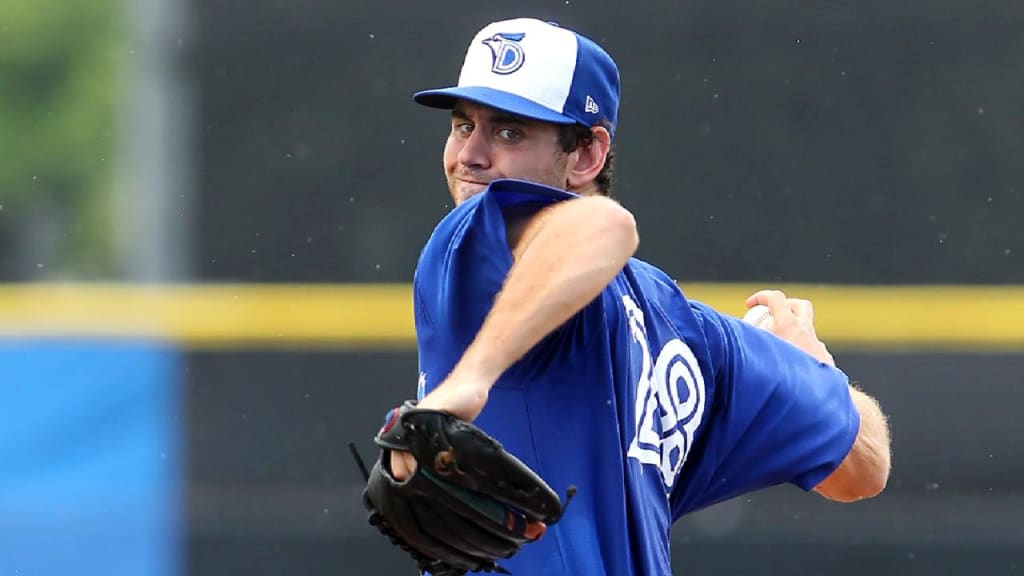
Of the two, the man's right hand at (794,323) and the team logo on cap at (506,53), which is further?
the man's right hand at (794,323)

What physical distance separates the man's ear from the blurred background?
8.19 feet

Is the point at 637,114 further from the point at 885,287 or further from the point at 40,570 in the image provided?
the point at 40,570

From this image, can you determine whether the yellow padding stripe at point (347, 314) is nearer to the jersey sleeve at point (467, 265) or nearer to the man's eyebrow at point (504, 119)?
the man's eyebrow at point (504, 119)

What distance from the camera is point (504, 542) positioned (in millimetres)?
1870

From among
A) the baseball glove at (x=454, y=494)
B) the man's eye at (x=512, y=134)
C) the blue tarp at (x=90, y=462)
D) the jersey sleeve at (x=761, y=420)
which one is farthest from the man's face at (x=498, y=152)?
the blue tarp at (x=90, y=462)

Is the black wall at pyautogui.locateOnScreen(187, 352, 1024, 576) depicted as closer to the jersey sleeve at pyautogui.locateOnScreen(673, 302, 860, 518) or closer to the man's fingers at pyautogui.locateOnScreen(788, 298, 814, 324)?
the man's fingers at pyautogui.locateOnScreen(788, 298, 814, 324)

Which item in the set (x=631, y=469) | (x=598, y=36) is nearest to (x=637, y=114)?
(x=598, y=36)

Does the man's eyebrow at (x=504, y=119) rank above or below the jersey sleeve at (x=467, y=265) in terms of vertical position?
above

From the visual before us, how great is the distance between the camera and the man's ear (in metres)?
2.26

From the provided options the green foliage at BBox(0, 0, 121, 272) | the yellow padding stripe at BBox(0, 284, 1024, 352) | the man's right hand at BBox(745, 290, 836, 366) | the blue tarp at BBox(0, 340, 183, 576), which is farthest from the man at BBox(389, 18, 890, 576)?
the green foliage at BBox(0, 0, 121, 272)

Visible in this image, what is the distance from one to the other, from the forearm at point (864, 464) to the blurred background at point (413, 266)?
213 cm

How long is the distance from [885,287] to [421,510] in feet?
10.6

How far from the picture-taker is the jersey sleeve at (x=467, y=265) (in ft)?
6.24

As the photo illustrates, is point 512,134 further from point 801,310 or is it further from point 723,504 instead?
point 723,504
